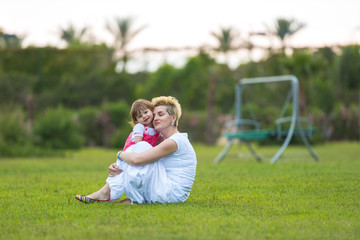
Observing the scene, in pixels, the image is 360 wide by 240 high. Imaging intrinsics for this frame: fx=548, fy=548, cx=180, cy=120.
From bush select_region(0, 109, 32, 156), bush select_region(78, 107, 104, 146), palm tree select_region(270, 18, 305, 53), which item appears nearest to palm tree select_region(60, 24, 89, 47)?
palm tree select_region(270, 18, 305, 53)

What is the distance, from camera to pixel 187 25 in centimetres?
2311

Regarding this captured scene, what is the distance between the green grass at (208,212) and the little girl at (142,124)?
651mm

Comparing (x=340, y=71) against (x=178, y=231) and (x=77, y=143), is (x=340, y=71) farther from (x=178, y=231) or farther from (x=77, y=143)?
(x=178, y=231)

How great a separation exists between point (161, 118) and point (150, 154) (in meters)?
0.44

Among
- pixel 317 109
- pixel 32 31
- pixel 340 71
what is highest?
pixel 32 31

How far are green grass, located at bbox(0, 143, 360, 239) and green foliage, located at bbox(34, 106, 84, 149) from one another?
24.1ft

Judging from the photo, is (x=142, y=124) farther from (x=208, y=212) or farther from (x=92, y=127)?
(x=92, y=127)

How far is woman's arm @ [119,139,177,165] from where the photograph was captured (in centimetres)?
450

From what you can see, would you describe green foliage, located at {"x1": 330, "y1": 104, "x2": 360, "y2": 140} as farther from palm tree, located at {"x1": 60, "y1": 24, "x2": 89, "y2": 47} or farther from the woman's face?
palm tree, located at {"x1": 60, "y1": 24, "x2": 89, "y2": 47}

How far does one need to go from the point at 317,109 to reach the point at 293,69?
→ 76.0 inches

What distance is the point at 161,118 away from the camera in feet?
15.9

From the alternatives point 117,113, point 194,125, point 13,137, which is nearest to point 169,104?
point 13,137

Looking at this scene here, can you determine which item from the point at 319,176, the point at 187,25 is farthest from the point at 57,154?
the point at 187,25

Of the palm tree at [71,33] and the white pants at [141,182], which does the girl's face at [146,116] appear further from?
the palm tree at [71,33]
